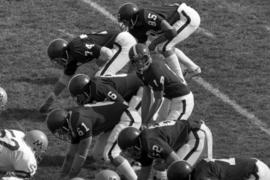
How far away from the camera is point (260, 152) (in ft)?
36.4

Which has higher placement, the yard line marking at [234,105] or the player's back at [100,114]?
the player's back at [100,114]

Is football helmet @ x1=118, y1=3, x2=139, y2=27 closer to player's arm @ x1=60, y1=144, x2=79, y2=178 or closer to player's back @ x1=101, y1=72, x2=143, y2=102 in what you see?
player's back @ x1=101, y1=72, x2=143, y2=102

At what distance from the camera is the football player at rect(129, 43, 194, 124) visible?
1058 cm

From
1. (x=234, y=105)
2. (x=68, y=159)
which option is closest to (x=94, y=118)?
(x=68, y=159)

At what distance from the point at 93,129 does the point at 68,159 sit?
461mm

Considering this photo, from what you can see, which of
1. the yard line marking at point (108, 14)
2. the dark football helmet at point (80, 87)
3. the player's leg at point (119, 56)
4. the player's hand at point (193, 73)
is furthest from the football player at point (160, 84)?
the yard line marking at point (108, 14)

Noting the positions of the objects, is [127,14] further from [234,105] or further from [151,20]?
[234,105]

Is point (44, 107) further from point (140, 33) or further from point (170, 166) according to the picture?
point (170, 166)

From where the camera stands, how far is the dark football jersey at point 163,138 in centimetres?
955

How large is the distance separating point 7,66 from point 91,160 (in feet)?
10.5

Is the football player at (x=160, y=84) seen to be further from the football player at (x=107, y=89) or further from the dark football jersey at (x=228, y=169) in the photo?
the dark football jersey at (x=228, y=169)

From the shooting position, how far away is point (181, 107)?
10742 mm

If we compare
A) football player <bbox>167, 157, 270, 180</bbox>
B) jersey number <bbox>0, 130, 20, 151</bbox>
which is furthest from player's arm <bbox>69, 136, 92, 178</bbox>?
football player <bbox>167, 157, 270, 180</bbox>

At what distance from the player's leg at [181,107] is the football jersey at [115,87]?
60 cm
